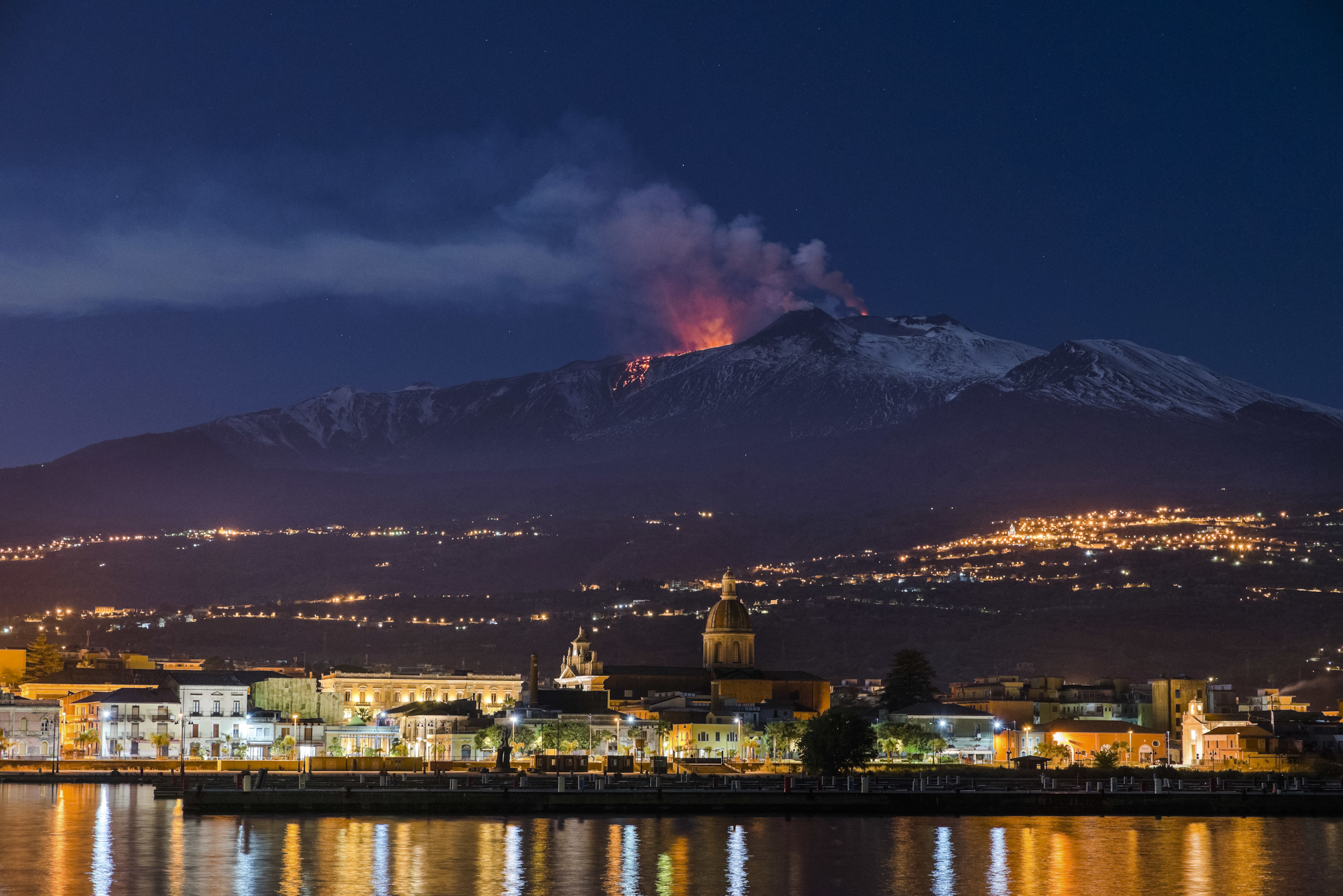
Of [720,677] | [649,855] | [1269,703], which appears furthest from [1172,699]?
[649,855]

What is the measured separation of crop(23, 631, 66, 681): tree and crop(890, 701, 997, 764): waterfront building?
51.1 meters

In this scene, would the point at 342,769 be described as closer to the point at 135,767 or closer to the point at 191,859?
the point at 135,767

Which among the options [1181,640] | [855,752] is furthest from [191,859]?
Answer: [1181,640]

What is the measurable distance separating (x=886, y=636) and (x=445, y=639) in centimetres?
4687

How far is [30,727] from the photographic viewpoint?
9344 centimetres

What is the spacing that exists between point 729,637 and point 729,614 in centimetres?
215

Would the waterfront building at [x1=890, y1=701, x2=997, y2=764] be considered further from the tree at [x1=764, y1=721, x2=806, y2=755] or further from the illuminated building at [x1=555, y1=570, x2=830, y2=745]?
the illuminated building at [x1=555, y1=570, x2=830, y2=745]

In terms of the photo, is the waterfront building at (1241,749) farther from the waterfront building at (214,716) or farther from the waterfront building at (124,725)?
the waterfront building at (124,725)

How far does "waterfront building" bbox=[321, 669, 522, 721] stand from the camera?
413 feet

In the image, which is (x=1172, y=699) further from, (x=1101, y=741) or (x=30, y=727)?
(x=30, y=727)

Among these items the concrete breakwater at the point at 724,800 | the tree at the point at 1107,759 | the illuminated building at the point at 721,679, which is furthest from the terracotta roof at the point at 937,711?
the concrete breakwater at the point at 724,800

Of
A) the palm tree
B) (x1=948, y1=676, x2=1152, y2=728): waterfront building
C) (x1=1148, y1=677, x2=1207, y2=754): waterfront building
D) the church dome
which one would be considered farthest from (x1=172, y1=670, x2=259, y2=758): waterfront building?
(x1=1148, y1=677, x2=1207, y2=754): waterfront building

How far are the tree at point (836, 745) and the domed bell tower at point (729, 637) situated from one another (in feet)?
169

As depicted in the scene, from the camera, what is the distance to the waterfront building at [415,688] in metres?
126
